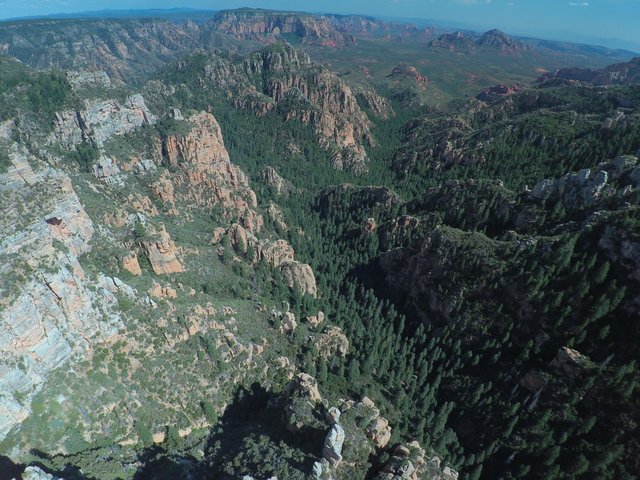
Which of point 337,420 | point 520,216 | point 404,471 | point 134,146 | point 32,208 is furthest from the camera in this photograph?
point 134,146

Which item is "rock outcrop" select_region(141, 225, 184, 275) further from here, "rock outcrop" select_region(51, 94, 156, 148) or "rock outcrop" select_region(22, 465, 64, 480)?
"rock outcrop" select_region(51, 94, 156, 148)

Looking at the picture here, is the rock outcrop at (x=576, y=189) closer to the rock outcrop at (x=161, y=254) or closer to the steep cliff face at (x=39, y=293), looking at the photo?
the rock outcrop at (x=161, y=254)

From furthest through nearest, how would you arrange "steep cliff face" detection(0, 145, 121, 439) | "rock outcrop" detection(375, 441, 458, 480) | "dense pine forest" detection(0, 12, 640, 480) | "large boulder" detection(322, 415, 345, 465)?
"dense pine forest" detection(0, 12, 640, 480) < "rock outcrop" detection(375, 441, 458, 480) < "large boulder" detection(322, 415, 345, 465) < "steep cliff face" detection(0, 145, 121, 439)

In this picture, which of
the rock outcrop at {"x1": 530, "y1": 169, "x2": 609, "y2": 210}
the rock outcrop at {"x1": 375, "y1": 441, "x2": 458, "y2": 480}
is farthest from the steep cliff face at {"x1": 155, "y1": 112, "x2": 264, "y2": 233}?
the rock outcrop at {"x1": 530, "y1": 169, "x2": 609, "y2": 210}

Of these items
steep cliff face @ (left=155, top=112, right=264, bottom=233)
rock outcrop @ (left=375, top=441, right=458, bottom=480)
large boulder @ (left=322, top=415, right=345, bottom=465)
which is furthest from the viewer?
steep cliff face @ (left=155, top=112, right=264, bottom=233)

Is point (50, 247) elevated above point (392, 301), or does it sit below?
above

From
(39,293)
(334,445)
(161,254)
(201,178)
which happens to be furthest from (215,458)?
(201,178)

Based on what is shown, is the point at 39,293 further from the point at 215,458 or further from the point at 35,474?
the point at 215,458

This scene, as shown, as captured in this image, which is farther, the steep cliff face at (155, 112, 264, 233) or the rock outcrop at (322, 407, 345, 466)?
the steep cliff face at (155, 112, 264, 233)

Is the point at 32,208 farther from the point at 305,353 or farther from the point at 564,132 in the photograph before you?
the point at 564,132

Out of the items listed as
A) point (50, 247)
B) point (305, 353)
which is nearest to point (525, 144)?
point (305, 353)
